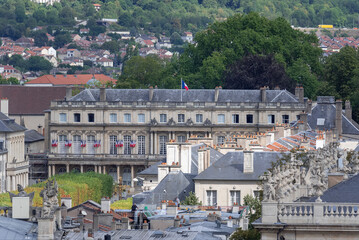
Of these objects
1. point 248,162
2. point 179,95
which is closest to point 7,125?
point 179,95

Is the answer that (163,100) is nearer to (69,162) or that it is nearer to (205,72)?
(69,162)

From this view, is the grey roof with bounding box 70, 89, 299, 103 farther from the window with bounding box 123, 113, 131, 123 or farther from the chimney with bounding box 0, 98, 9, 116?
the chimney with bounding box 0, 98, 9, 116

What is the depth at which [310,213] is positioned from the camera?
36.1m

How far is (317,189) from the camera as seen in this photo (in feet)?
124

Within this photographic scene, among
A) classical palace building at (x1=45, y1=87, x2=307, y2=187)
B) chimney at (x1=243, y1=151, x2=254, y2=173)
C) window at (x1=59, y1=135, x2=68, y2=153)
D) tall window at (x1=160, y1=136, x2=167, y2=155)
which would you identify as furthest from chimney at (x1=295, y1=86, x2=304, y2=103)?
chimney at (x1=243, y1=151, x2=254, y2=173)

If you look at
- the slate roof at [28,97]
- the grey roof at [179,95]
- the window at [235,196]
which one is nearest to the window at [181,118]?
the grey roof at [179,95]

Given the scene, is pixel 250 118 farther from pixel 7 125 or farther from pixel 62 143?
pixel 7 125

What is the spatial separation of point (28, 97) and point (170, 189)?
11011cm

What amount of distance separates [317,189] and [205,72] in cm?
12965

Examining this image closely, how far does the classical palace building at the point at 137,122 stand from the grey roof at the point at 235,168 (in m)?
75.3

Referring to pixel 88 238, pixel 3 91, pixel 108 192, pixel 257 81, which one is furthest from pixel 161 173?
pixel 3 91

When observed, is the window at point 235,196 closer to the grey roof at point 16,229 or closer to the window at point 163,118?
the grey roof at point 16,229

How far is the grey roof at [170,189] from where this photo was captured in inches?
2640

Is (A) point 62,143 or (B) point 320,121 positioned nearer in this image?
(B) point 320,121
